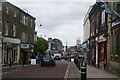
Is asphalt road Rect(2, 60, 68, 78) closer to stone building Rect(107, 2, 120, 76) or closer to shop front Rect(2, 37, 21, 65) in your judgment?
stone building Rect(107, 2, 120, 76)

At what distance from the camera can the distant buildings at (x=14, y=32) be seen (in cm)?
3031

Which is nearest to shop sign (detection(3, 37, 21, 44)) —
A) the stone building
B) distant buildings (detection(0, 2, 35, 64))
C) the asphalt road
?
distant buildings (detection(0, 2, 35, 64))

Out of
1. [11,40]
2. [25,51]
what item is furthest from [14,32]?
[25,51]

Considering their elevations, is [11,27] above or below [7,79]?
above

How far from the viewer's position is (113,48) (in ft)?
64.1

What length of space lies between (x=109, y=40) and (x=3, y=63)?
1465 centimetres

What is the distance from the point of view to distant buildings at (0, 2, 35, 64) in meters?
30.3

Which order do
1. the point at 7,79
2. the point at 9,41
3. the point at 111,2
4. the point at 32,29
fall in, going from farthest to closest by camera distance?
the point at 32,29 < the point at 9,41 < the point at 111,2 < the point at 7,79

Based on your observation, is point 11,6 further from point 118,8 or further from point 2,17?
point 118,8

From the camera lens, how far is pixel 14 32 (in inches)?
1353

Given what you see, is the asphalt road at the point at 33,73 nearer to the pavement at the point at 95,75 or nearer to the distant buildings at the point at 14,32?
the pavement at the point at 95,75

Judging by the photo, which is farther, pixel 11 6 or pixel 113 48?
pixel 11 6

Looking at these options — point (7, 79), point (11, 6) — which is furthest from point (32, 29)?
point (7, 79)

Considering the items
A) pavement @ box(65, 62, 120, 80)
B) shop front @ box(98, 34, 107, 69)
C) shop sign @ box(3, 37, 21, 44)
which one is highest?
shop sign @ box(3, 37, 21, 44)
